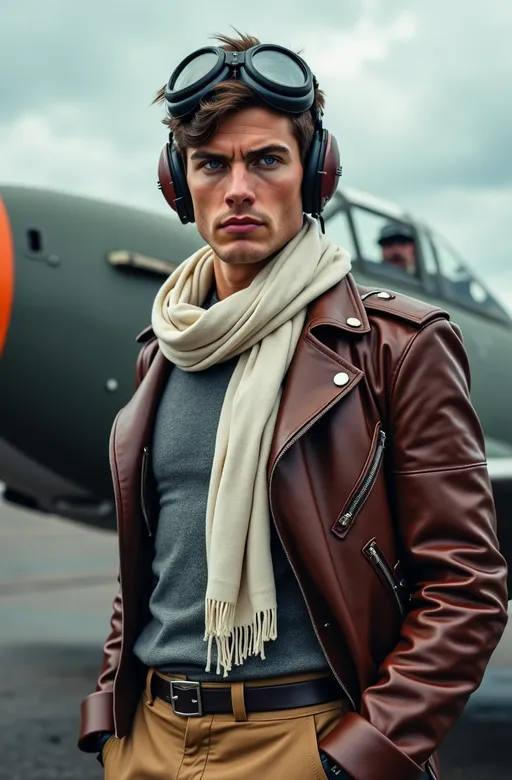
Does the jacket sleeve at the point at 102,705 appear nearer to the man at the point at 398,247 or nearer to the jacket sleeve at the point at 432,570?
the jacket sleeve at the point at 432,570

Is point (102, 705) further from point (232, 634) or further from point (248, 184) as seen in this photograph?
point (248, 184)

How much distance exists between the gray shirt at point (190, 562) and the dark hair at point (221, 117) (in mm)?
402

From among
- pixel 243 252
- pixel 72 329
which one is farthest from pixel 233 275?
pixel 72 329

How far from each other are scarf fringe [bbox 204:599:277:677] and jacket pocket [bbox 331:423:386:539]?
182 millimetres

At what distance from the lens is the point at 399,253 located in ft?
19.6

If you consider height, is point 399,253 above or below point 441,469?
above

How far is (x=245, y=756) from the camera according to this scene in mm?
1575

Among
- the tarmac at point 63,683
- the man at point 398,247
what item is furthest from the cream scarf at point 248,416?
the man at point 398,247

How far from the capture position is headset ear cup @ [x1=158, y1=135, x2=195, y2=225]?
187 centimetres

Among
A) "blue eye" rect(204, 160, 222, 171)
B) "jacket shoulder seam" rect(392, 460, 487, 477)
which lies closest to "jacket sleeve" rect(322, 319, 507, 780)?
"jacket shoulder seam" rect(392, 460, 487, 477)

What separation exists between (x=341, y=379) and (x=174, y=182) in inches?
22.6

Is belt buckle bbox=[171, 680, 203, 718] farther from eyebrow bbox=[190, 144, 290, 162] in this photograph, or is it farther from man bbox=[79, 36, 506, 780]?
eyebrow bbox=[190, 144, 290, 162]

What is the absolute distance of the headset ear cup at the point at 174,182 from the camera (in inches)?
73.4

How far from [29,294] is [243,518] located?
3.10 metres
